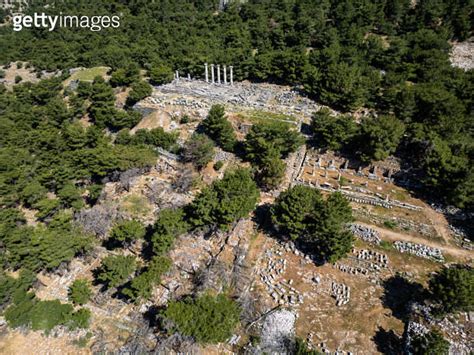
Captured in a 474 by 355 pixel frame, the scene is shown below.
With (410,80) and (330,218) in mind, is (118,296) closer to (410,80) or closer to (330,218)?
(330,218)

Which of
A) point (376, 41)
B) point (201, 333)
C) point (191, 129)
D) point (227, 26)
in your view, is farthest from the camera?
point (227, 26)

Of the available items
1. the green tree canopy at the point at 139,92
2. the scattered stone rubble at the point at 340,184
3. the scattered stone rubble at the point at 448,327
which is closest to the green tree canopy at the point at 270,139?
the scattered stone rubble at the point at 340,184

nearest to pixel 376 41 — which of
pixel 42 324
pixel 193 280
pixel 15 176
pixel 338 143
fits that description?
pixel 338 143

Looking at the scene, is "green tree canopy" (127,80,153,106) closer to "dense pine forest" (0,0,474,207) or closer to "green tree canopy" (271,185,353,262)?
"dense pine forest" (0,0,474,207)

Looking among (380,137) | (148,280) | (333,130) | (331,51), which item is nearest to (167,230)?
(148,280)

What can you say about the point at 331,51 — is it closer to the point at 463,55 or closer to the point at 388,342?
the point at 463,55

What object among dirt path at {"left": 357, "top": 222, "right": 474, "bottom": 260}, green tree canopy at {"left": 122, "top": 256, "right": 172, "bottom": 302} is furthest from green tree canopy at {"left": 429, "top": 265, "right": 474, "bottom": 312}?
green tree canopy at {"left": 122, "top": 256, "right": 172, "bottom": 302}
